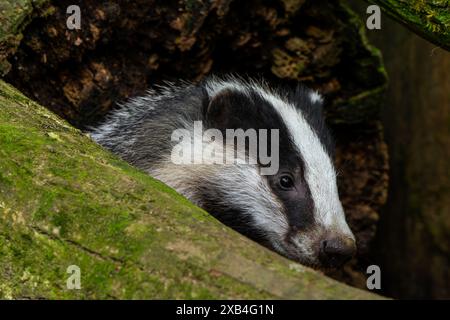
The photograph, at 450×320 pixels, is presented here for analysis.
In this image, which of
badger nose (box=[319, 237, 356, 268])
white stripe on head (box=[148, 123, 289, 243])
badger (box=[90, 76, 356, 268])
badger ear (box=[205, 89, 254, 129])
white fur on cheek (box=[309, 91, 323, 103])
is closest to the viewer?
badger nose (box=[319, 237, 356, 268])

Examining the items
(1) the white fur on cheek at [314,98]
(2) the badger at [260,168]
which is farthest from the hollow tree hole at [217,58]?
(2) the badger at [260,168]

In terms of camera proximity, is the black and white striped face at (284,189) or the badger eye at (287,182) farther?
the badger eye at (287,182)

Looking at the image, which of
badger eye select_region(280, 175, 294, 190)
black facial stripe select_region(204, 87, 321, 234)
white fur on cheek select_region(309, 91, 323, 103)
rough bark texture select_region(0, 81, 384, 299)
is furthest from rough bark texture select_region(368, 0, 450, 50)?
rough bark texture select_region(0, 81, 384, 299)

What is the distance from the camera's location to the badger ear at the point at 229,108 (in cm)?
434

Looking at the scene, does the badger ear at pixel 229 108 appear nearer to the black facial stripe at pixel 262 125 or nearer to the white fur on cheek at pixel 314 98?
the black facial stripe at pixel 262 125

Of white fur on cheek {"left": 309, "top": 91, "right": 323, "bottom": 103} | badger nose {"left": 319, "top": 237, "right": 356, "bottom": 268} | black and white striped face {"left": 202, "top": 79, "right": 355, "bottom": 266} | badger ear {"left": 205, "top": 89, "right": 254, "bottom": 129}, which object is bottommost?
badger nose {"left": 319, "top": 237, "right": 356, "bottom": 268}

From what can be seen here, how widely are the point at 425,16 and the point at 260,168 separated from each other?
4.23 feet

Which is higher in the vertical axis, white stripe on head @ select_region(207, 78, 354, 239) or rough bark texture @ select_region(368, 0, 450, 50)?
rough bark texture @ select_region(368, 0, 450, 50)

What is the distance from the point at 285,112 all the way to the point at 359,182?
2270 mm

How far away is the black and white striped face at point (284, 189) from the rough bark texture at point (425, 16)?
2.81 feet

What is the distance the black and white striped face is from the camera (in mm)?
3881

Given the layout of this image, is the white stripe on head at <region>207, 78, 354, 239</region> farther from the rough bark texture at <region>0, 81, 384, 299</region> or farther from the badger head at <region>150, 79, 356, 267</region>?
the rough bark texture at <region>0, 81, 384, 299</region>
